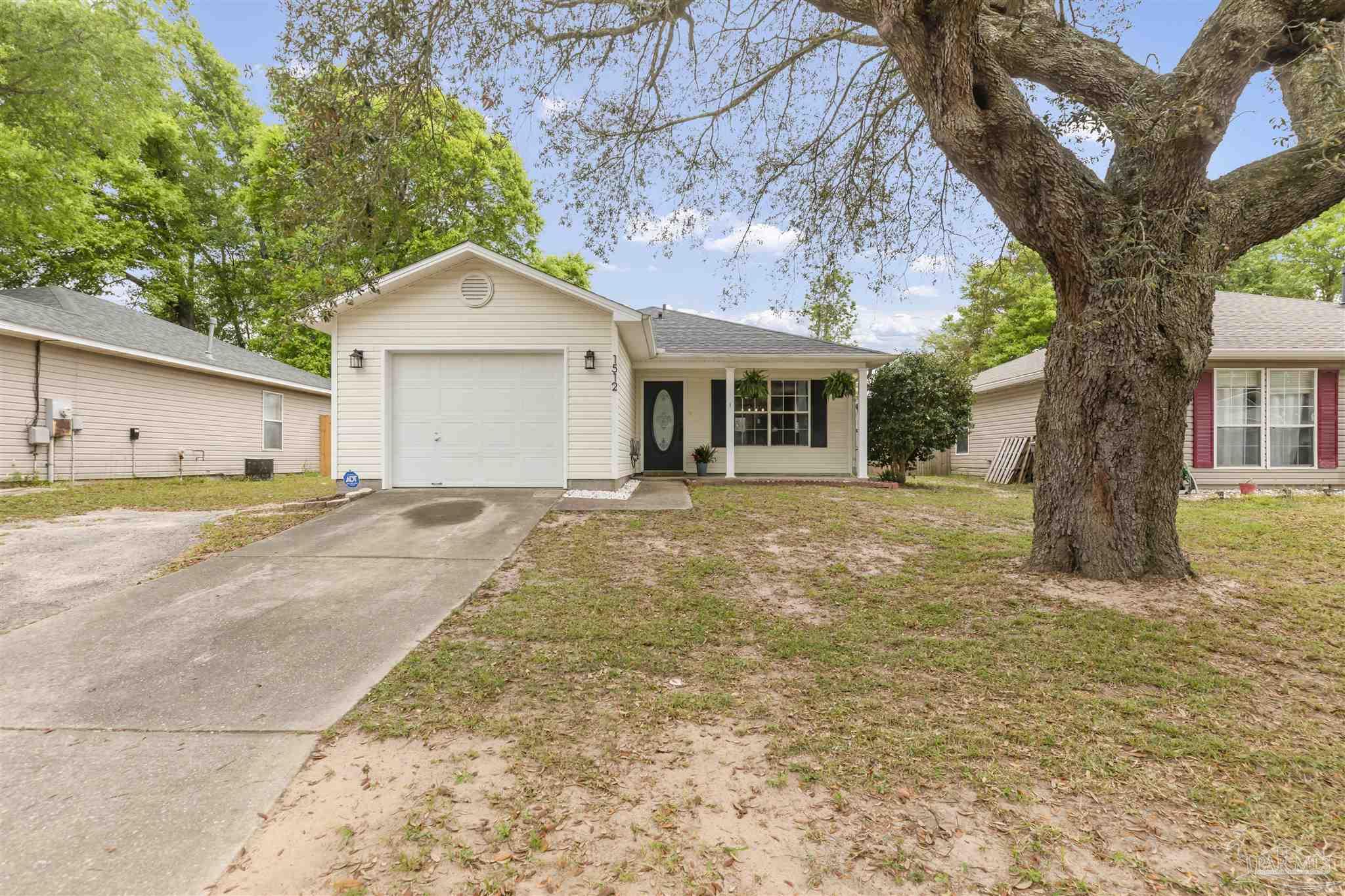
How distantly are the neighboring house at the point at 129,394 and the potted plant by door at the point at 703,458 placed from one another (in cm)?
1144

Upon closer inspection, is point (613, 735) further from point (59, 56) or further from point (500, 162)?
Answer: point (500, 162)

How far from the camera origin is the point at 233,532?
6246mm

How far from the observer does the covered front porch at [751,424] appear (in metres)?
12.8

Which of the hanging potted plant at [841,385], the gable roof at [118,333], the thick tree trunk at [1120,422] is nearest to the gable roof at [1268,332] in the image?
the hanging potted plant at [841,385]

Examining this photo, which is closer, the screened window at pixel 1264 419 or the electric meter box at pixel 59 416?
the electric meter box at pixel 59 416

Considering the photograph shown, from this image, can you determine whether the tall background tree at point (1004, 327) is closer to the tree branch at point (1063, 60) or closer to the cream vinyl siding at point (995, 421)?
the cream vinyl siding at point (995, 421)

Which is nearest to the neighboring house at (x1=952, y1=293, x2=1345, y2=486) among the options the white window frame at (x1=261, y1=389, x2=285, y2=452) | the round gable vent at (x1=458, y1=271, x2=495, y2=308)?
the round gable vent at (x1=458, y1=271, x2=495, y2=308)

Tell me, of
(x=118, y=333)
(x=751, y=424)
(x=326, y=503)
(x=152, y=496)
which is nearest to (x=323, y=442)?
(x=118, y=333)

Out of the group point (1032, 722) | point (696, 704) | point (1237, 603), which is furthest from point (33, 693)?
point (1237, 603)

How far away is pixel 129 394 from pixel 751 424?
12963 mm

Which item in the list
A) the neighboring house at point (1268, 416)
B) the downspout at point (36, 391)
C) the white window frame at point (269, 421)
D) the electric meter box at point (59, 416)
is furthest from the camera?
the white window frame at point (269, 421)

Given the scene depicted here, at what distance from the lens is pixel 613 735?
8.29ft

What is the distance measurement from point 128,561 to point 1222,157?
33.0 ft

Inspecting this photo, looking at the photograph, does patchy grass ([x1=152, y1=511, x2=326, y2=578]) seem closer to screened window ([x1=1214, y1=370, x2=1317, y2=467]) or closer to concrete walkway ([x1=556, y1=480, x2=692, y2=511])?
concrete walkway ([x1=556, y1=480, x2=692, y2=511])
